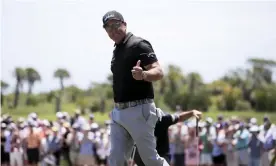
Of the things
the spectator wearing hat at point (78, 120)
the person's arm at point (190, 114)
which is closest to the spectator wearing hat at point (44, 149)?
the spectator wearing hat at point (78, 120)

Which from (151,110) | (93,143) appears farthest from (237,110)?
(151,110)

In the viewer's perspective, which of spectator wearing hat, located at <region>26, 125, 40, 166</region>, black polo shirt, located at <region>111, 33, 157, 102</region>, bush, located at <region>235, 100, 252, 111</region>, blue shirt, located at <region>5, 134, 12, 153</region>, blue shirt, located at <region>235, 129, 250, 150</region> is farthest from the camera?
bush, located at <region>235, 100, 252, 111</region>

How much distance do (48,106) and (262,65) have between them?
7.02 meters

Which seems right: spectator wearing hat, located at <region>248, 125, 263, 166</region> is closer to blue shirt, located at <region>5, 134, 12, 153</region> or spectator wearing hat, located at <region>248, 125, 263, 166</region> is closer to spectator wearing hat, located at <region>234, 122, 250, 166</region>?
spectator wearing hat, located at <region>234, 122, 250, 166</region>

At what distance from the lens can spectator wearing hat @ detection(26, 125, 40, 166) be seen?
17.7 m

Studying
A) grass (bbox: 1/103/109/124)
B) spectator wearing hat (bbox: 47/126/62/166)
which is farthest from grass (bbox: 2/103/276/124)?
spectator wearing hat (bbox: 47/126/62/166)

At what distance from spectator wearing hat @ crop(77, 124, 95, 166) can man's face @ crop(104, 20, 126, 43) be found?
36.5 feet

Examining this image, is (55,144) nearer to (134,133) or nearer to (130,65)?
(134,133)

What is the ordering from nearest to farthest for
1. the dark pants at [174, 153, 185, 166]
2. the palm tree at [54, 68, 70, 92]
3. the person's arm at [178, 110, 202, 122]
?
the person's arm at [178, 110, 202, 122] → the dark pants at [174, 153, 185, 166] → the palm tree at [54, 68, 70, 92]

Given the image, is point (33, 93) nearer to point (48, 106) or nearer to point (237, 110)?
point (48, 106)

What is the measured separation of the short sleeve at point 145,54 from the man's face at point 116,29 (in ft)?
0.74

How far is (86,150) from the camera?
1684 centimetres

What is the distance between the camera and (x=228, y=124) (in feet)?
52.3

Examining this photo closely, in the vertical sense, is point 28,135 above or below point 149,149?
below
